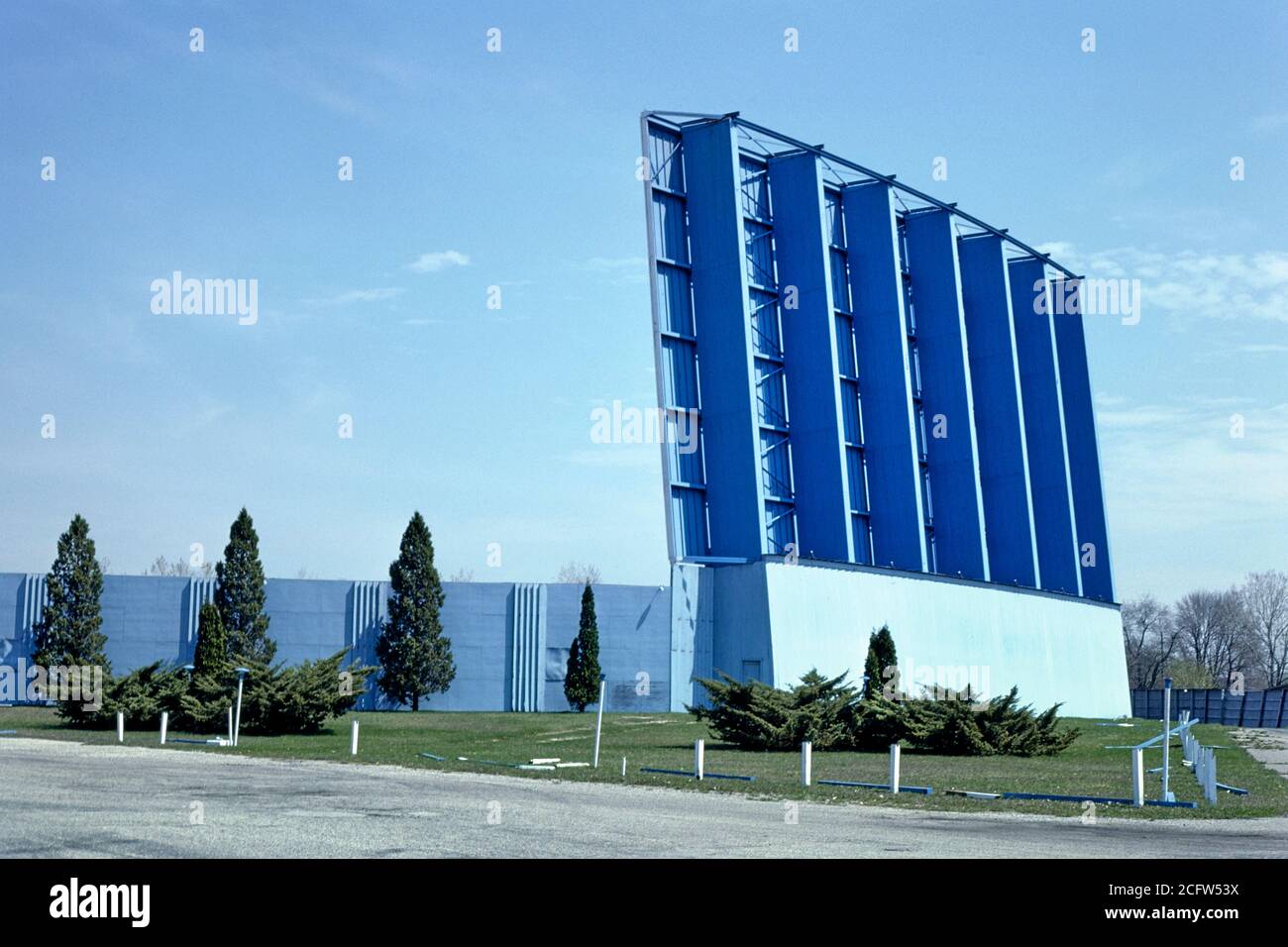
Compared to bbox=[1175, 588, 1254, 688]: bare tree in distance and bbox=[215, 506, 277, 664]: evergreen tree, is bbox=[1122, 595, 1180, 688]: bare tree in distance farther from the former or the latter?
bbox=[215, 506, 277, 664]: evergreen tree

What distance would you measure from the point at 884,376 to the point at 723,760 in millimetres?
30169

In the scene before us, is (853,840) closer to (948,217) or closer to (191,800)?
(191,800)

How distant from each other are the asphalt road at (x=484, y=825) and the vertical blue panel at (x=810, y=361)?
100 ft

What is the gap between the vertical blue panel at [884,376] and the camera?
54.5 meters

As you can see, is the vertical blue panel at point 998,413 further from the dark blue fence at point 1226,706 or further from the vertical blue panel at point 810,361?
the dark blue fence at point 1226,706

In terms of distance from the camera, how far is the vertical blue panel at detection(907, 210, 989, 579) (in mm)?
58594

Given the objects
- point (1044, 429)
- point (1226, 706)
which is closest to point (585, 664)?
point (1044, 429)

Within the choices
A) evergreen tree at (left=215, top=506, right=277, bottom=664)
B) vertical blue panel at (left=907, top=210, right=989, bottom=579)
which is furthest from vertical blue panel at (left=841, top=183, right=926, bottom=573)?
evergreen tree at (left=215, top=506, right=277, bottom=664)

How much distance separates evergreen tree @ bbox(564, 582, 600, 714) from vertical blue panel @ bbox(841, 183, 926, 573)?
1365 centimetres

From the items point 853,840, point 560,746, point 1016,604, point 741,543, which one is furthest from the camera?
point 1016,604

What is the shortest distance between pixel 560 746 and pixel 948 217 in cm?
3659

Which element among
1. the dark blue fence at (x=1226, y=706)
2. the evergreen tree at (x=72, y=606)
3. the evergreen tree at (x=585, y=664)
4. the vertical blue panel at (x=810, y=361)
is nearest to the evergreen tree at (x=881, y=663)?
the vertical blue panel at (x=810, y=361)
